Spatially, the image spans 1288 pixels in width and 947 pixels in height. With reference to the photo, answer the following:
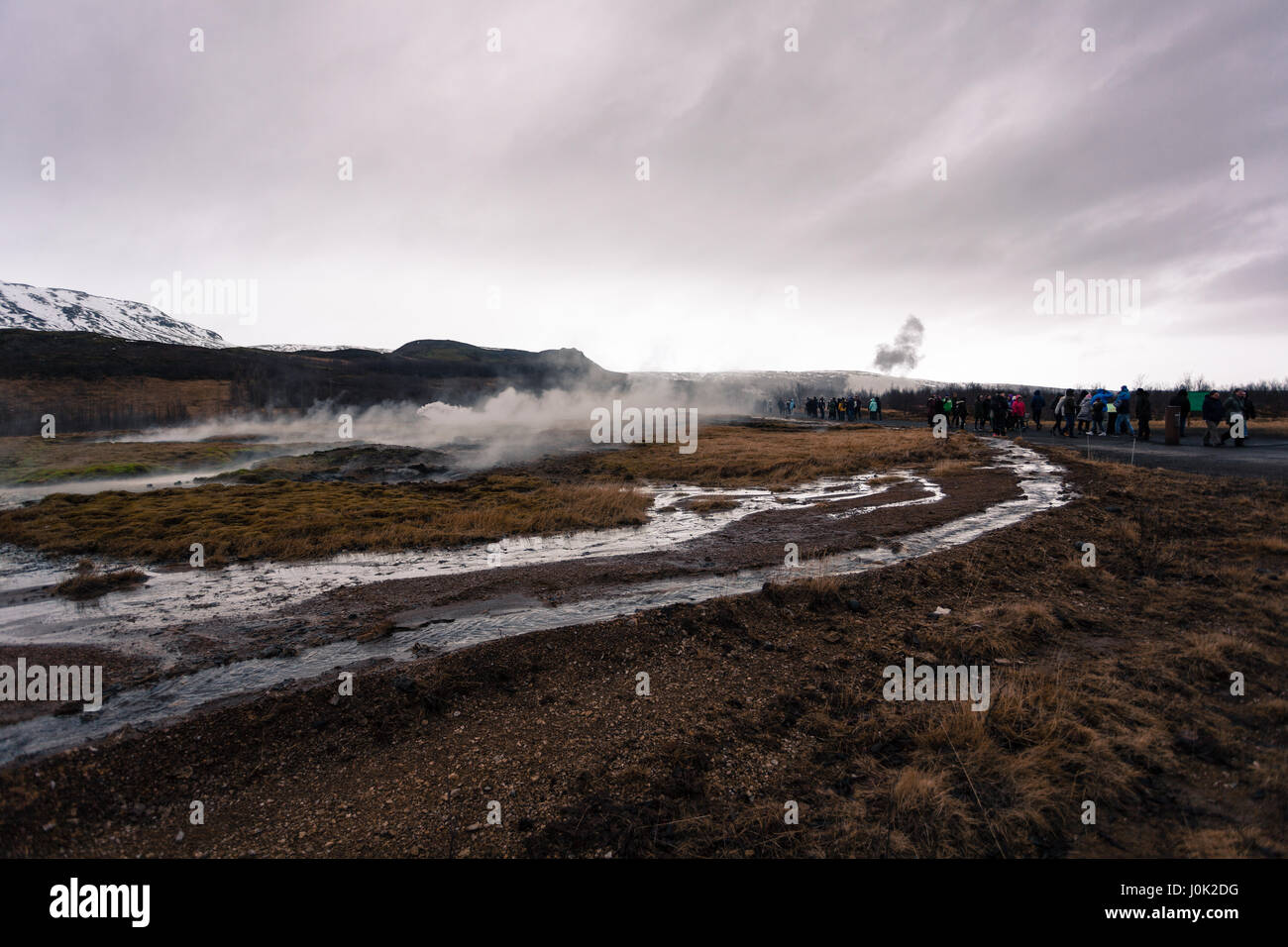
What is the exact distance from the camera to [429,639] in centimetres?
802

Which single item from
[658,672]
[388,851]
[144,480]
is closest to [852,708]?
[658,672]

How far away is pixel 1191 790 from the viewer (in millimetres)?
4320

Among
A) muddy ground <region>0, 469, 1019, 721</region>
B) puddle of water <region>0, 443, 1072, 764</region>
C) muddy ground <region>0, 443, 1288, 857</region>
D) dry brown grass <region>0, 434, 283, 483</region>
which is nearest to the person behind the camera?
muddy ground <region>0, 443, 1288, 857</region>

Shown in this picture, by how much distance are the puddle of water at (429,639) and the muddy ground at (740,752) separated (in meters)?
0.63

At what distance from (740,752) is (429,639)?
16.2ft

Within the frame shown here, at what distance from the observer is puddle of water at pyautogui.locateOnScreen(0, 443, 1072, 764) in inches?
230

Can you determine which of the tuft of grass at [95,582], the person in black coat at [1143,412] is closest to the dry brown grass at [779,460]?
the person in black coat at [1143,412]

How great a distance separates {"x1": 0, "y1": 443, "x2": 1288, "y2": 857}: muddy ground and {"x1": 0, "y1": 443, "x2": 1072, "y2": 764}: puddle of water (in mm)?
633

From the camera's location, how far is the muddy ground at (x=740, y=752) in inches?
162

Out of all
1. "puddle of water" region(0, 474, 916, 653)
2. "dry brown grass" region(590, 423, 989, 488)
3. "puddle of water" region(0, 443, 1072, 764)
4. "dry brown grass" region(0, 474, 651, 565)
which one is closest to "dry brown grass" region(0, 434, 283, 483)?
"dry brown grass" region(0, 474, 651, 565)
